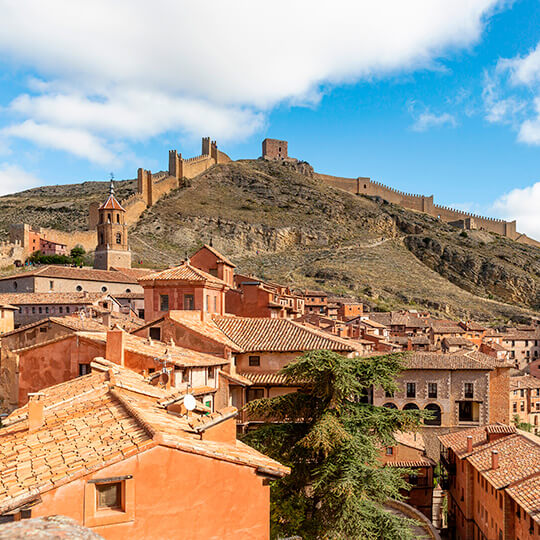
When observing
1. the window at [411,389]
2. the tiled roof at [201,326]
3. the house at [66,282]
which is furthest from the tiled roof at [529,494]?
the house at [66,282]

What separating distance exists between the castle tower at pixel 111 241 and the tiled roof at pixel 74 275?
14.2 metres

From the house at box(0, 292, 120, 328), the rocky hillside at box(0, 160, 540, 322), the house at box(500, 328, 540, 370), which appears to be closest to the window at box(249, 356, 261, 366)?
the house at box(0, 292, 120, 328)

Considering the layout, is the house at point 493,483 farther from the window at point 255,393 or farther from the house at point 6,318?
the house at point 6,318

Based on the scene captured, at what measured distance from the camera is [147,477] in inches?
360

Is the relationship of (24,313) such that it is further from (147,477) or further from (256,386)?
(147,477)

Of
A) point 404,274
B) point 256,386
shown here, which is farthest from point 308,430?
point 404,274

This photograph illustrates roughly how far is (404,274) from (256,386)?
92.0 meters

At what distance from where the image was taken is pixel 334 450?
704 inches

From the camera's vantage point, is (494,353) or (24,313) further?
(494,353)

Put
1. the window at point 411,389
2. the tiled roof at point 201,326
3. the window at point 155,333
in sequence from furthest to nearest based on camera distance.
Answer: the window at point 411,389 < the window at point 155,333 < the tiled roof at point 201,326

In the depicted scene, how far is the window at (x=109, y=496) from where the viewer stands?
350 inches

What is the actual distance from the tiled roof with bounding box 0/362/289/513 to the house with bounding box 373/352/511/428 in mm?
28785

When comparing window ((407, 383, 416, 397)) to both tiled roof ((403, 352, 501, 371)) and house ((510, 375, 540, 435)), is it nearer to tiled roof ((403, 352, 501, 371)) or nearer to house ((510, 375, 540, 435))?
tiled roof ((403, 352, 501, 371))

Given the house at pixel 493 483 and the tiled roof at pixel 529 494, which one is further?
the house at pixel 493 483
